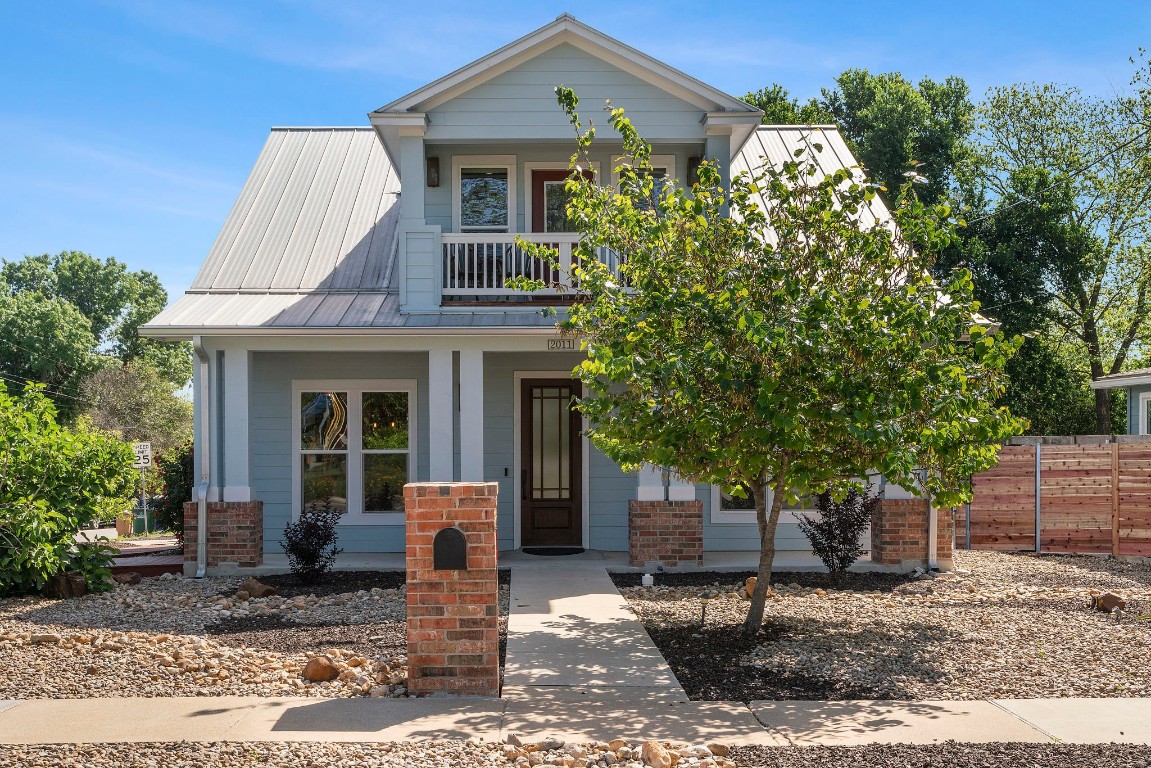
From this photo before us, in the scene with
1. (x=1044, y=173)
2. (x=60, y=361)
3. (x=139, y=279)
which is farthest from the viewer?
(x=139, y=279)

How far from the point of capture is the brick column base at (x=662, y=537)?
36.1 feet

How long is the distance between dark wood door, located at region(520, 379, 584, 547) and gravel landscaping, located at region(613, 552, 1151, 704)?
6.92 feet

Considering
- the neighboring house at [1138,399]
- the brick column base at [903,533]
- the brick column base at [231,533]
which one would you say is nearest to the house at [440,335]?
the brick column base at [231,533]

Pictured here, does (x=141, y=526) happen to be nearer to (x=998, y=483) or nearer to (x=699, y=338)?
(x=998, y=483)

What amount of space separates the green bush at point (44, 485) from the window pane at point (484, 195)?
202 inches

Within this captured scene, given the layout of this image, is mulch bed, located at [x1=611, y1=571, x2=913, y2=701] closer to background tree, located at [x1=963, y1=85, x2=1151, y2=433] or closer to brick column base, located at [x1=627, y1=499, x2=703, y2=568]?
brick column base, located at [x1=627, y1=499, x2=703, y2=568]

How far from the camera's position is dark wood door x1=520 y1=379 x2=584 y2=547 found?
12562 millimetres

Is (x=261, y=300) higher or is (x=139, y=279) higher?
(x=139, y=279)

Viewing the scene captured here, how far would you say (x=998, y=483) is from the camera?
14422 millimetres

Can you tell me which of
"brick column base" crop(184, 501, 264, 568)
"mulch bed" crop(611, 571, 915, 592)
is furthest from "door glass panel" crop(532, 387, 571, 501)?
"brick column base" crop(184, 501, 264, 568)

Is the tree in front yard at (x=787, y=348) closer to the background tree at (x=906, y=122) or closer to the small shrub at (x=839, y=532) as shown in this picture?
the small shrub at (x=839, y=532)

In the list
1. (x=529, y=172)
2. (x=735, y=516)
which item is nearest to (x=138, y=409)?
(x=529, y=172)

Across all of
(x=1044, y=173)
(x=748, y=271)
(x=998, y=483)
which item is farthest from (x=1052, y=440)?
(x=748, y=271)

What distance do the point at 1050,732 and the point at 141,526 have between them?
94.9ft
